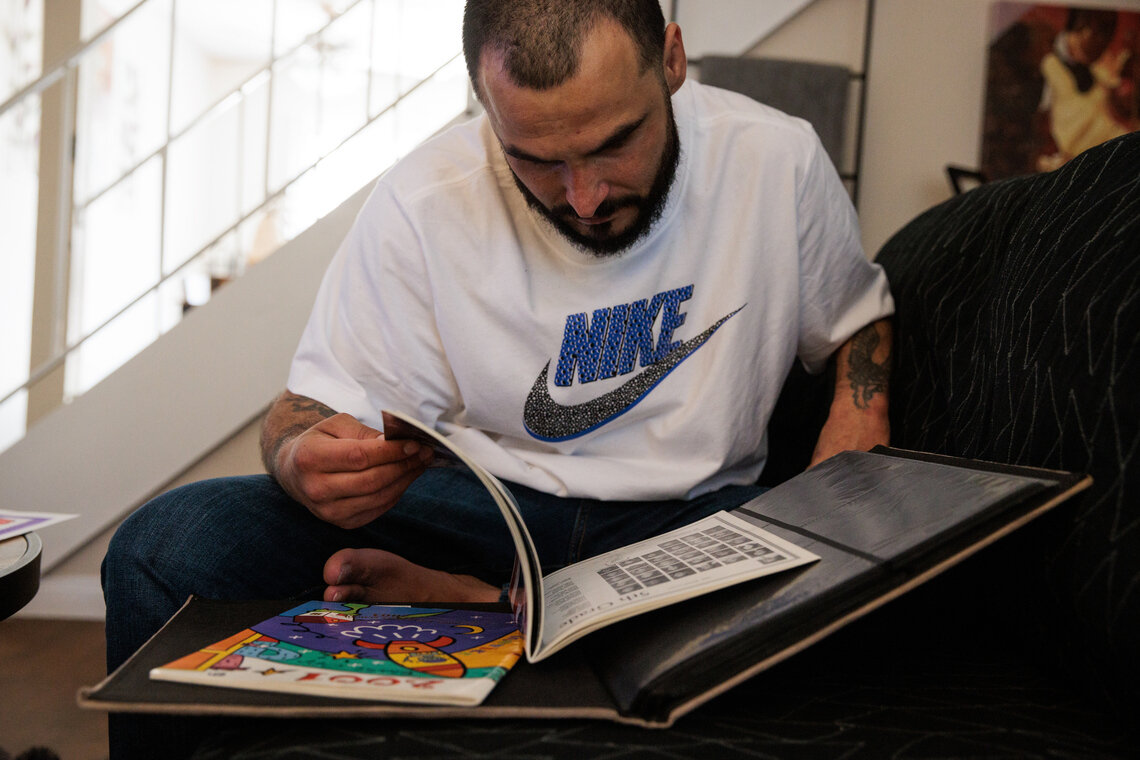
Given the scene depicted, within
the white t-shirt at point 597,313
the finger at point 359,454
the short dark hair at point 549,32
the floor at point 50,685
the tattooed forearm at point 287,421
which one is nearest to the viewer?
the finger at point 359,454

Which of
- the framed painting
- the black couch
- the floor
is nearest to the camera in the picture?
the black couch

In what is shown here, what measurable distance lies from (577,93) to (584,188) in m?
0.10

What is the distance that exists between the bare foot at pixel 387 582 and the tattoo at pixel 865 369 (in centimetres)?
53

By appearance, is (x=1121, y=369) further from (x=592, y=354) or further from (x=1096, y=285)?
(x=592, y=354)

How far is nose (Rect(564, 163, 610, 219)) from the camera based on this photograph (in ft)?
3.04

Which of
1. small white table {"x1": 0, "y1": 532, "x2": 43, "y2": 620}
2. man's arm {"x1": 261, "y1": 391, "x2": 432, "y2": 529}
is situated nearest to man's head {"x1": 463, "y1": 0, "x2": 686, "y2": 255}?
man's arm {"x1": 261, "y1": 391, "x2": 432, "y2": 529}

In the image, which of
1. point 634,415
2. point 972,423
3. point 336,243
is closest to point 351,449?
point 634,415

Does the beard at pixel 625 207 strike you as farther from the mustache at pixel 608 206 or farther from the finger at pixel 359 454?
the finger at pixel 359 454

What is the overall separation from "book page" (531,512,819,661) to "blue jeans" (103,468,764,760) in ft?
0.85

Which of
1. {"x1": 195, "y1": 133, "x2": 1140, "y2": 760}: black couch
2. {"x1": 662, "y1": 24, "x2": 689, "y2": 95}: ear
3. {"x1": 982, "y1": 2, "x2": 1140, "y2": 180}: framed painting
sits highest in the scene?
{"x1": 982, "y1": 2, "x2": 1140, "y2": 180}: framed painting

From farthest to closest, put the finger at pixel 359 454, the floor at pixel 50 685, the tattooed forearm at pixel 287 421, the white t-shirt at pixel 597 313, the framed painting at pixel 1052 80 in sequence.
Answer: the framed painting at pixel 1052 80 → the floor at pixel 50 685 → the white t-shirt at pixel 597 313 → the tattooed forearm at pixel 287 421 → the finger at pixel 359 454

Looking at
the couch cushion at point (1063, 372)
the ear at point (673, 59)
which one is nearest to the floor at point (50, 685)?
the ear at point (673, 59)

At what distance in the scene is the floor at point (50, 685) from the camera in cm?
140

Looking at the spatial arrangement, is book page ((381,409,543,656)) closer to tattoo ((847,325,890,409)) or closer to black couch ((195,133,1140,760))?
black couch ((195,133,1140,760))
